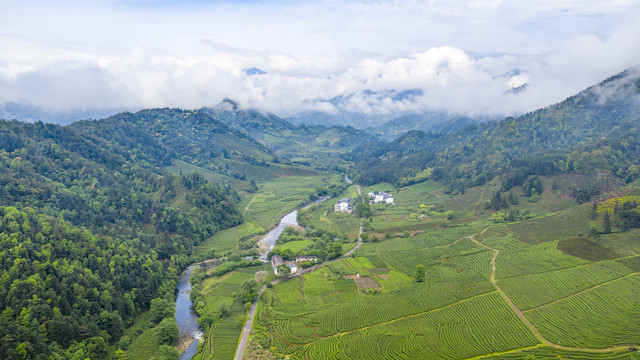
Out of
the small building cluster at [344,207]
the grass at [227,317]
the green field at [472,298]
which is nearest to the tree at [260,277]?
the green field at [472,298]

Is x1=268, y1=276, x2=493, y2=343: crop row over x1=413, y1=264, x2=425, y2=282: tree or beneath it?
beneath

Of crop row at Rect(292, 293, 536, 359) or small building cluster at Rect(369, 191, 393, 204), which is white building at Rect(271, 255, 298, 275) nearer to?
crop row at Rect(292, 293, 536, 359)

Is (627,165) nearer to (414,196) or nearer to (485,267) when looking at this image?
(414,196)

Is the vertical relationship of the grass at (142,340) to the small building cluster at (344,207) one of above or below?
below

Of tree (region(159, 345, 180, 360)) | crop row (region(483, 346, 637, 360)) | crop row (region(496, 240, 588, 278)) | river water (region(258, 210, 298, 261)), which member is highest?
river water (region(258, 210, 298, 261))

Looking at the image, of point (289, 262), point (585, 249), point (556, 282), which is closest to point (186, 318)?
point (289, 262)

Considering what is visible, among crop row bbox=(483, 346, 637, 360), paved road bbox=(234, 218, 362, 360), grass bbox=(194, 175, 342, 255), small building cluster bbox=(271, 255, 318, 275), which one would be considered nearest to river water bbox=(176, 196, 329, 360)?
small building cluster bbox=(271, 255, 318, 275)

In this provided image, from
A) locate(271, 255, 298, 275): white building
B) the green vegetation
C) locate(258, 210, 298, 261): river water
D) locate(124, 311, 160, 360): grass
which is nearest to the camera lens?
the green vegetation

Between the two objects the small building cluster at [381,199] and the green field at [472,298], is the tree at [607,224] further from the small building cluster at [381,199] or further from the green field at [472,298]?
the small building cluster at [381,199]
